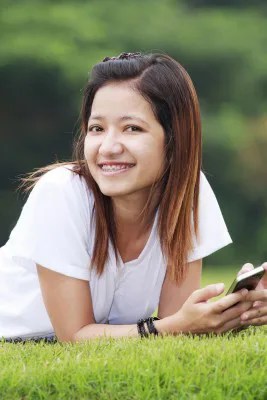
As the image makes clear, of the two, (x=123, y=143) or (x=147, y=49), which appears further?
(x=147, y=49)

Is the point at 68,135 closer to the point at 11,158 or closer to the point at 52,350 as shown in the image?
the point at 11,158

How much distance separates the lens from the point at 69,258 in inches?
A: 133

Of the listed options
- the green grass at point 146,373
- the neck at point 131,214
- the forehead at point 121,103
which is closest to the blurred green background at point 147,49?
the neck at point 131,214

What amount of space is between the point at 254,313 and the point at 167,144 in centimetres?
60

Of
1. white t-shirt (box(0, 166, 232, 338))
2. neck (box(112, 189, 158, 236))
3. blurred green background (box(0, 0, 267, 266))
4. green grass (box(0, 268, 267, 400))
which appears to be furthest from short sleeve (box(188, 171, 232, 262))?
blurred green background (box(0, 0, 267, 266))

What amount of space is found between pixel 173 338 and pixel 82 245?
1.62 ft

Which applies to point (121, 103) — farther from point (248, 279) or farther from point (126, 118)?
point (248, 279)

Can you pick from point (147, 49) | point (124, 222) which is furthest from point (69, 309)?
point (147, 49)

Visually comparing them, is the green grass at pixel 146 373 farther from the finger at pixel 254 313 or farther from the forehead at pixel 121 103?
the forehead at pixel 121 103

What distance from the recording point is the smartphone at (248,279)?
123 inches

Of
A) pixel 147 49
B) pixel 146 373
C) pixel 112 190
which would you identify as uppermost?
pixel 147 49

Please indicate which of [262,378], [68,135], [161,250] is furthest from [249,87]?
[262,378]

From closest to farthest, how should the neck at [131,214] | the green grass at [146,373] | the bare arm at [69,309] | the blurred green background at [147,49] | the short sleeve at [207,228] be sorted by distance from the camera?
1. the green grass at [146,373]
2. the bare arm at [69,309]
3. the neck at [131,214]
4. the short sleeve at [207,228]
5. the blurred green background at [147,49]

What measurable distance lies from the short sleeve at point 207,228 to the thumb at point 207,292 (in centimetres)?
43
